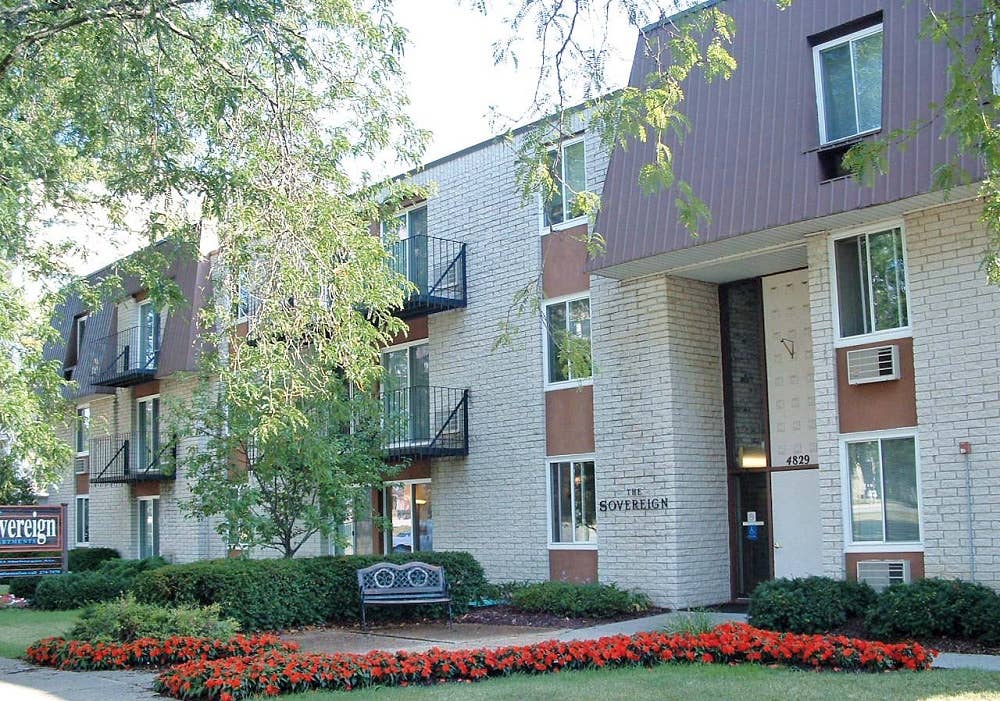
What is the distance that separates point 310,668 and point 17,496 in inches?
1122

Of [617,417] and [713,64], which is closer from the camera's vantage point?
[713,64]

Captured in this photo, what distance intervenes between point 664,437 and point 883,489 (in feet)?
12.4

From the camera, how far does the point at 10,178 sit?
15.3m

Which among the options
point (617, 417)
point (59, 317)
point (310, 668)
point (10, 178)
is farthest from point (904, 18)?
point (59, 317)

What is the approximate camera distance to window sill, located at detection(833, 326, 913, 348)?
47.2ft

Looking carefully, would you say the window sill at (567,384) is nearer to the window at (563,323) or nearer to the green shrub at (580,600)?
the window at (563,323)

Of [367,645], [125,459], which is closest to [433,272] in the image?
[367,645]

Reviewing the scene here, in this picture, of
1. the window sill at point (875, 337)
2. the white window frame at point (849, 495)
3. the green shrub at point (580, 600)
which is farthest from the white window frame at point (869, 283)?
the green shrub at point (580, 600)

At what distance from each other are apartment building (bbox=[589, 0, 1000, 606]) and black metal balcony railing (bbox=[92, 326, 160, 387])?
16.1 meters

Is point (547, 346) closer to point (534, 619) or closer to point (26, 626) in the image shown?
point (534, 619)

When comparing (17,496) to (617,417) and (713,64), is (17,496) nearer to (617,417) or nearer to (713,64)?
(617,417)

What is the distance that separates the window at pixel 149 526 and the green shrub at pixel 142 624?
17.9 meters

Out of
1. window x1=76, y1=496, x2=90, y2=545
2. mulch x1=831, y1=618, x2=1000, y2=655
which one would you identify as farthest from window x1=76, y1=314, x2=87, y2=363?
mulch x1=831, y1=618, x2=1000, y2=655

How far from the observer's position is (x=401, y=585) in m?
16.6
